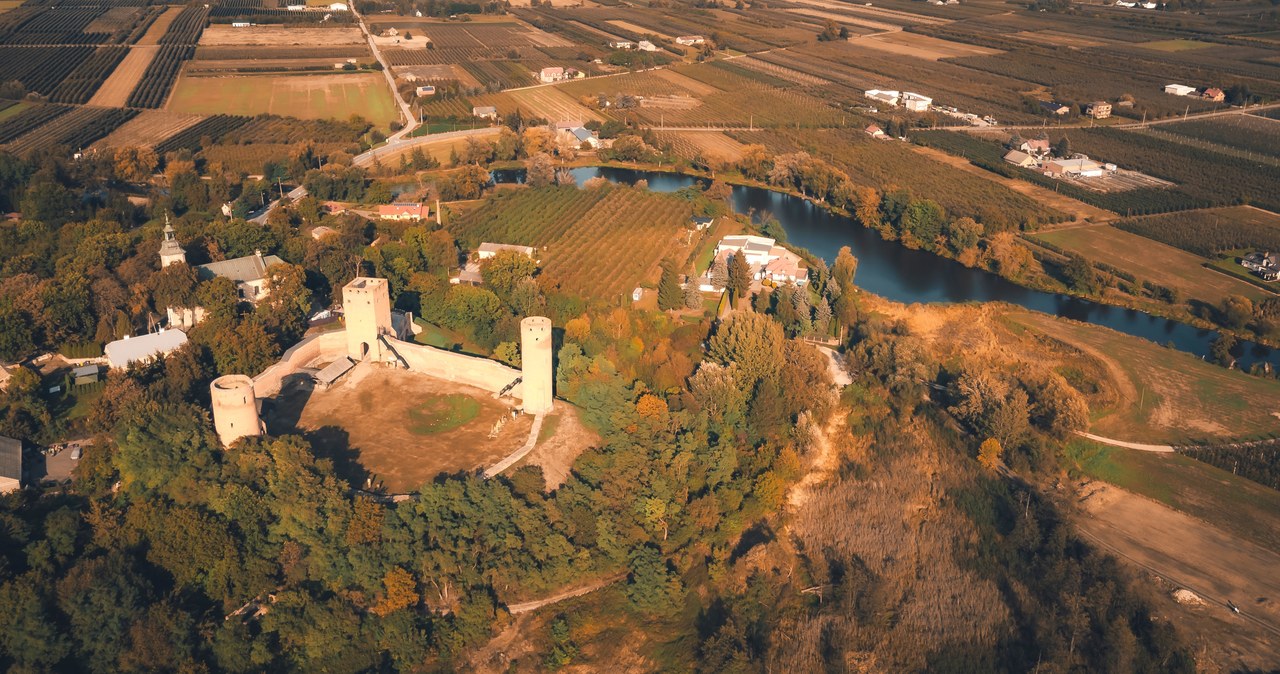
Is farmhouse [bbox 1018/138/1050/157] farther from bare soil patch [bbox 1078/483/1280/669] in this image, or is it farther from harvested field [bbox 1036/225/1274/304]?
bare soil patch [bbox 1078/483/1280/669]

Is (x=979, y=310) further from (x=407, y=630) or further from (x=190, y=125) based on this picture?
(x=190, y=125)

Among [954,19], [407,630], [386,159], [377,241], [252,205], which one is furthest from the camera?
[954,19]

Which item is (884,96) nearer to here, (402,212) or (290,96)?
(402,212)

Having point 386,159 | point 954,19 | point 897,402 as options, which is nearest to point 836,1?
point 954,19

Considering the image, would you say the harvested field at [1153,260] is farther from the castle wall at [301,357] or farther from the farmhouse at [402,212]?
the castle wall at [301,357]

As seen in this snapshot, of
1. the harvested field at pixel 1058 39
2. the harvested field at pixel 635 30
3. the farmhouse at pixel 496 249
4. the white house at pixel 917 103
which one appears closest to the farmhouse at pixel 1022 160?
the white house at pixel 917 103
